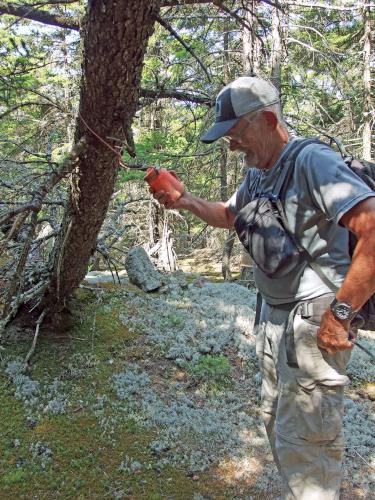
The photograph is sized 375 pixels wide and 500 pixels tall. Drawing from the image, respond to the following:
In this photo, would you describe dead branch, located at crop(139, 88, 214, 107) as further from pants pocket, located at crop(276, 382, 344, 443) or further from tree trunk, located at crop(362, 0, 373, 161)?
tree trunk, located at crop(362, 0, 373, 161)

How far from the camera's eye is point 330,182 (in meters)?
2.19

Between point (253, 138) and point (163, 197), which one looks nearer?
point (253, 138)

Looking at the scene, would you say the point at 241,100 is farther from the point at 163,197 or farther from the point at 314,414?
the point at 314,414

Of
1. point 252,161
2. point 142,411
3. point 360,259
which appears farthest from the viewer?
point 142,411

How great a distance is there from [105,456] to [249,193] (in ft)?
8.81

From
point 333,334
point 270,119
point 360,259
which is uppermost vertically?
point 270,119

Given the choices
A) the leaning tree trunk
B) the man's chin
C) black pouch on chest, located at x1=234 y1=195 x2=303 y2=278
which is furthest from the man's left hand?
the leaning tree trunk

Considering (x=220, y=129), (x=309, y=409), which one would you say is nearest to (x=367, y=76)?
(x=220, y=129)

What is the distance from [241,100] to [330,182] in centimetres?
76

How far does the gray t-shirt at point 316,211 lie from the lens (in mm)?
2146

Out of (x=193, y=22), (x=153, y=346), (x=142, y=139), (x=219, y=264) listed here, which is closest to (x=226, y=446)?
(x=153, y=346)

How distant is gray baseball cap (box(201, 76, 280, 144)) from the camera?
251 centimetres

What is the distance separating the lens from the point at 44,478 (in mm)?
3510

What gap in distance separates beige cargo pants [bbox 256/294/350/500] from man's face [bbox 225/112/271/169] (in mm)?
950
